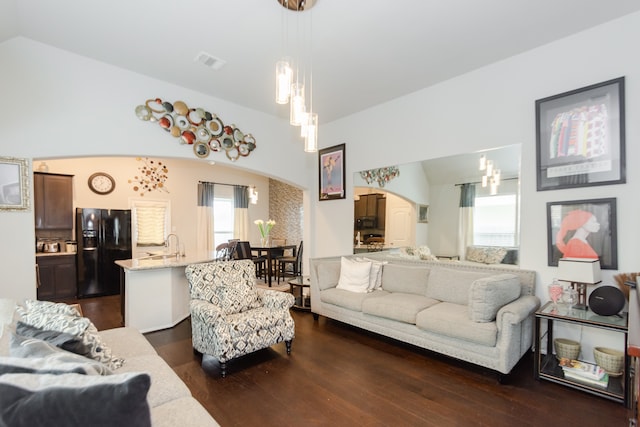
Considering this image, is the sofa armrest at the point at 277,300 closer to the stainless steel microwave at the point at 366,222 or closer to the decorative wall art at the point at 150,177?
the stainless steel microwave at the point at 366,222

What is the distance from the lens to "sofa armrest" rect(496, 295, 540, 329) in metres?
2.42

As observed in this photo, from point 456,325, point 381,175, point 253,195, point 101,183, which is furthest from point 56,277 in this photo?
point 456,325

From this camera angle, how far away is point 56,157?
3.21 m

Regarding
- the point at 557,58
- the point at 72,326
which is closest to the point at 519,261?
the point at 557,58

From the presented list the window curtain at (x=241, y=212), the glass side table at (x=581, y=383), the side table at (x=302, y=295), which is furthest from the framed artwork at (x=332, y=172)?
the window curtain at (x=241, y=212)

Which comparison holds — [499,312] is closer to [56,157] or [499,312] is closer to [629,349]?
[629,349]

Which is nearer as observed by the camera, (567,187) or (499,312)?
(499,312)

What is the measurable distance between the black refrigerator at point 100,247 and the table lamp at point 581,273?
22.5 ft

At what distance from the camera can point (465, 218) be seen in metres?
3.56

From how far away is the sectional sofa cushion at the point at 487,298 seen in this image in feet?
8.48

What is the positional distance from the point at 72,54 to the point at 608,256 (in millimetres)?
5689

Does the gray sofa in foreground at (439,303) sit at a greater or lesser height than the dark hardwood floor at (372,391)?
greater

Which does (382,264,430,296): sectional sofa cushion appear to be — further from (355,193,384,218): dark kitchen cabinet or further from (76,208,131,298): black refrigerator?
(76,208,131,298): black refrigerator

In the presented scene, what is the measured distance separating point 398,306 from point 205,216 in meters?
5.76
